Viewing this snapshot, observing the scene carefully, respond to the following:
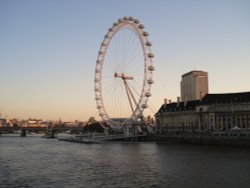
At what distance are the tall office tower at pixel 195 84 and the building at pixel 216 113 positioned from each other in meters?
52.1

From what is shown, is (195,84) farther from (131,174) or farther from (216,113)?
(131,174)

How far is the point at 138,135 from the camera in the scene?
8788 centimetres

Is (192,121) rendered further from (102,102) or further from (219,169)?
(219,169)

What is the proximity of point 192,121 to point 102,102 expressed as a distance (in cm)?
3553

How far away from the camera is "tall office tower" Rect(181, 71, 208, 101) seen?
6219 inches

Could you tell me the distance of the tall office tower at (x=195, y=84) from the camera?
157950 mm

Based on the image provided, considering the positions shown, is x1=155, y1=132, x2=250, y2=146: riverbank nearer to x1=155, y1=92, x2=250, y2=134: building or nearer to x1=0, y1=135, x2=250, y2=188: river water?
x1=155, y1=92, x2=250, y2=134: building

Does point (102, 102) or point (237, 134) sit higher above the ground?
point (102, 102)

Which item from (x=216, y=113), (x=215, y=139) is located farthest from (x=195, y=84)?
(x=215, y=139)

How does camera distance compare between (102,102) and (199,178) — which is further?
(102,102)

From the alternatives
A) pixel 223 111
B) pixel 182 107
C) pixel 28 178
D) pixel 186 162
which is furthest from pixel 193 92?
pixel 28 178

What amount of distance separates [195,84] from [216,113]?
6644 cm

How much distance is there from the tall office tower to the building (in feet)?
171

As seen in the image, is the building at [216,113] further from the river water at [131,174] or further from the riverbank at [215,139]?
the river water at [131,174]
